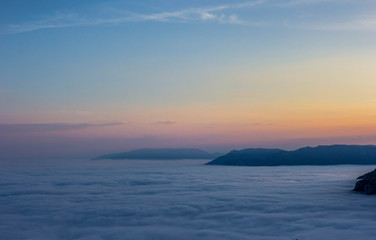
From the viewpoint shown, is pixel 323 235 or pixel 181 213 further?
pixel 181 213

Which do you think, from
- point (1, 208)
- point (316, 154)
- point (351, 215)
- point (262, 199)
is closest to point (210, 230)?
point (351, 215)

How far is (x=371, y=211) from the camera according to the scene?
862 inches

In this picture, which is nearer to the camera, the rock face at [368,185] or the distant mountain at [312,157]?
the rock face at [368,185]

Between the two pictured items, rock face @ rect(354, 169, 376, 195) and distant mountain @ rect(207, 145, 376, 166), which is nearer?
rock face @ rect(354, 169, 376, 195)

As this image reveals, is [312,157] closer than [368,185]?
No

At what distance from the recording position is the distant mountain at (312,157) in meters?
141

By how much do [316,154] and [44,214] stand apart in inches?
5416

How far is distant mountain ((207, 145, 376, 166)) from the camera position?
14112 cm

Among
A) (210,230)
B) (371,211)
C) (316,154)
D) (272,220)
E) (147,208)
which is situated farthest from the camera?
(316,154)

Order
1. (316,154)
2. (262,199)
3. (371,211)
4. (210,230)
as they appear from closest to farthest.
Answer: (210,230)
(371,211)
(262,199)
(316,154)

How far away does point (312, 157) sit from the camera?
146 metres

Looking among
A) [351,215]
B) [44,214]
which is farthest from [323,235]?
[44,214]

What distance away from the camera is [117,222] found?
20.8 metres

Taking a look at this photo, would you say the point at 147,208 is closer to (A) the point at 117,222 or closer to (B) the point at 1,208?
(A) the point at 117,222
